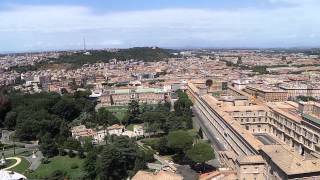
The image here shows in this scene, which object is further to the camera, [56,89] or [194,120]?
[56,89]

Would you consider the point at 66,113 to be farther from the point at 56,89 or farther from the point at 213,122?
the point at 56,89

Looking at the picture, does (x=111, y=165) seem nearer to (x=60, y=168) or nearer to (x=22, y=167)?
(x=60, y=168)

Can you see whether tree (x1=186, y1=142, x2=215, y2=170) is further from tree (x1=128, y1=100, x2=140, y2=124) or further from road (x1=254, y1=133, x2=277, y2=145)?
tree (x1=128, y1=100, x2=140, y2=124)

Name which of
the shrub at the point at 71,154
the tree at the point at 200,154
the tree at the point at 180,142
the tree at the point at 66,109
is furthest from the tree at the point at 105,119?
the tree at the point at 200,154

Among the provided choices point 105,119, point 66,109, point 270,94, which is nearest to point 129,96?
point 66,109

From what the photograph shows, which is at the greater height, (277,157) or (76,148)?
(277,157)

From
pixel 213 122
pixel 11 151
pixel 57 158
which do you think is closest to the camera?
pixel 57 158

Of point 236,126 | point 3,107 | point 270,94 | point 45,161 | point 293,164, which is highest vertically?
point 293,164

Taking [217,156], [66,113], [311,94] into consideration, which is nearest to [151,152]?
[217,156]
